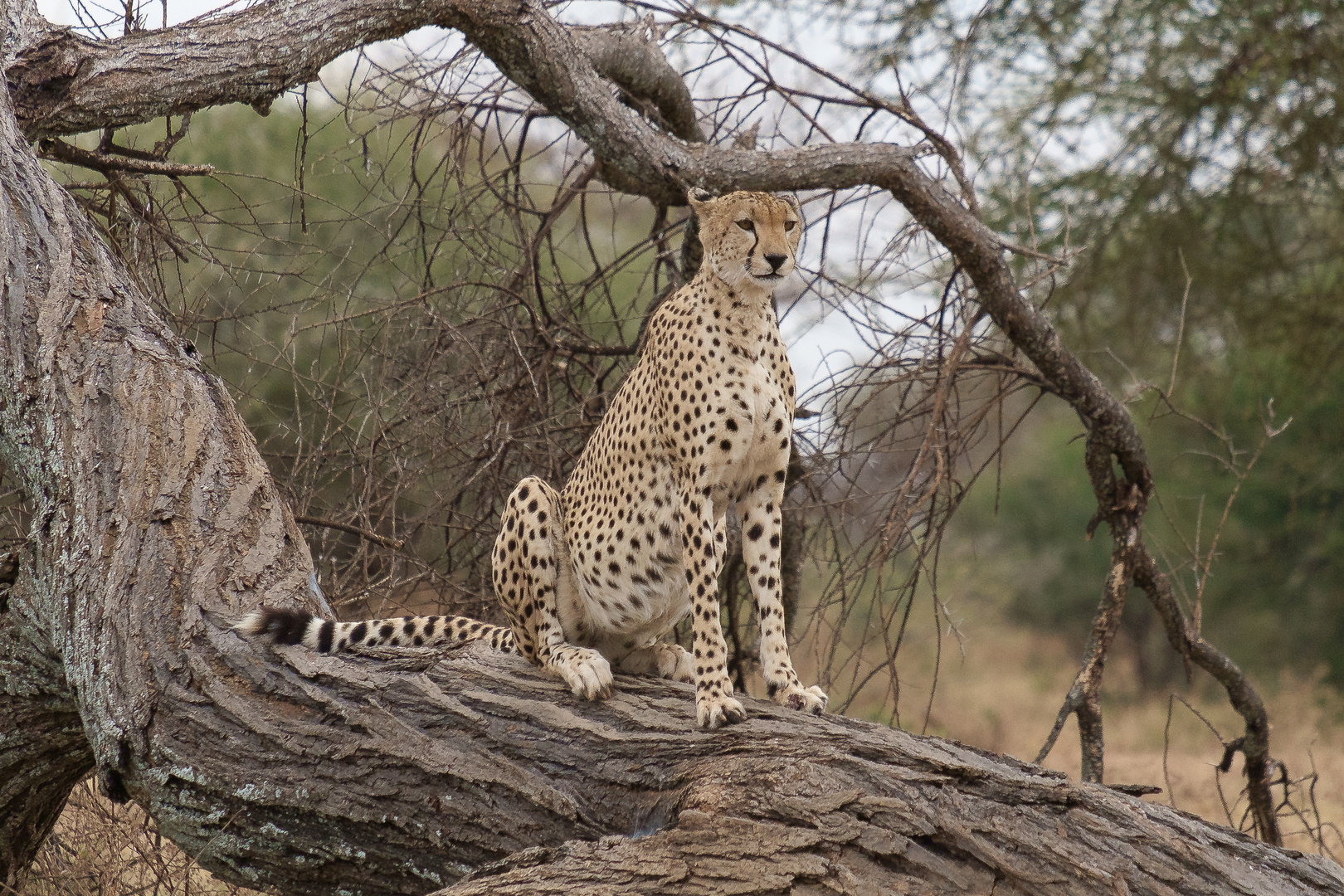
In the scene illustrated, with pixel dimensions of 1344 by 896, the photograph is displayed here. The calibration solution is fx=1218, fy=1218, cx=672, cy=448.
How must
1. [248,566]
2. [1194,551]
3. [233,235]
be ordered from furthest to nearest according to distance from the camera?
[233,235], [1194,551], [248,566]

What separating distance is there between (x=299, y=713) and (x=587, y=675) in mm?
671

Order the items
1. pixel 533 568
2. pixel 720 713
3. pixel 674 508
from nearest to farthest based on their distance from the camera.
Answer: pixel 720 713 < pixel 674 508 < pixel 533 568

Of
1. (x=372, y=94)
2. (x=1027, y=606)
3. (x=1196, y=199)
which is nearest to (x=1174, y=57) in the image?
(x=1196, y=199)

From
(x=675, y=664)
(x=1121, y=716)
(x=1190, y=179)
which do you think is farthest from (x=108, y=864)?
(x=1121, y=716)

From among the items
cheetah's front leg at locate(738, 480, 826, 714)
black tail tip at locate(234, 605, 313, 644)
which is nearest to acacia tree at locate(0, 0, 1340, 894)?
black tail tip at locate(234, 605, 313, 644)

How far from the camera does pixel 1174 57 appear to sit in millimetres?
8547

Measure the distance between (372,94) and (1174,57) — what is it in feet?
20.1

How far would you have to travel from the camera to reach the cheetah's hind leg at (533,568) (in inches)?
133

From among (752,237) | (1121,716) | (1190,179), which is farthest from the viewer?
(1121,716)

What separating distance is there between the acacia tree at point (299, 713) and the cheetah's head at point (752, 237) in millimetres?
849

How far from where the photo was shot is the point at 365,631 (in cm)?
312

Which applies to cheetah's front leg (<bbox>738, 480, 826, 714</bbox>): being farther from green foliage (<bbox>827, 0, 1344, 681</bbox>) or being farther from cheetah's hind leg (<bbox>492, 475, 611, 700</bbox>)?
green foliage (<bbox>827, 0, 1344, 681</bbox>)

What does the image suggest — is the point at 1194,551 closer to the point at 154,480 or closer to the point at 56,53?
the point at 154,480

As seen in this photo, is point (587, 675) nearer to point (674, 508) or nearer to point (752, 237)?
point (674, 508)
